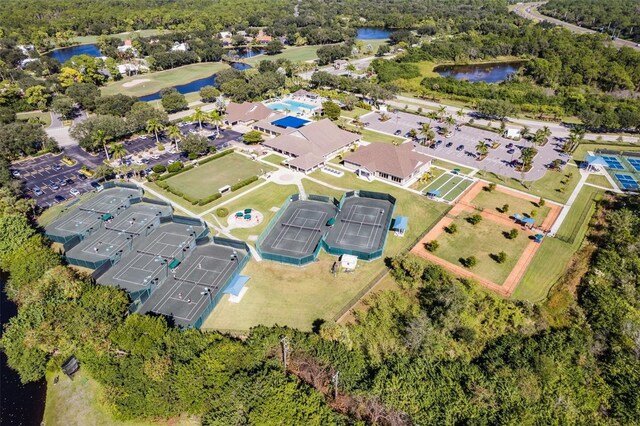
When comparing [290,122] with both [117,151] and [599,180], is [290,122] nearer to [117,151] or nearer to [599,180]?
[117,151]

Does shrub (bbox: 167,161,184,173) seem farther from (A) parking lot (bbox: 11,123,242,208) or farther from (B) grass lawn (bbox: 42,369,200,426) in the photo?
(B) grass lawn (bbox: 42,369,200,426)

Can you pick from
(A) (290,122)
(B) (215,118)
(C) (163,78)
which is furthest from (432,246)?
(C) (163,78)

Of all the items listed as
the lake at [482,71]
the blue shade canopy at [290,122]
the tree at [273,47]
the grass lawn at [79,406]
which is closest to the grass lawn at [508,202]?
the blue shade canopy at [290,122]

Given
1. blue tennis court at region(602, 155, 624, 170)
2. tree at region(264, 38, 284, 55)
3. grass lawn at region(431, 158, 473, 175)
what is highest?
grass lawn at region(431, 158, 473, 175)

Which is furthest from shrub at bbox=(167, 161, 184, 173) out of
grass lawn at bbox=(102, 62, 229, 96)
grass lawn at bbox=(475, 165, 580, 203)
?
→ grass lawn at bbox=(102, 62, 229, 96)

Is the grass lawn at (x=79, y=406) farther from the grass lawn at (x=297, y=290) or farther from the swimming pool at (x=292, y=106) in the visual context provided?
the swimming pool at (x=292, y=106)

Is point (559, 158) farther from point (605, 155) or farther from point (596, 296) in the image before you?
point (596, 296)
